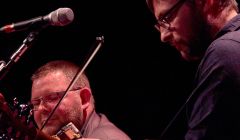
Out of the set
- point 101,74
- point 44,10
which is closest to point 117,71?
point 101,74

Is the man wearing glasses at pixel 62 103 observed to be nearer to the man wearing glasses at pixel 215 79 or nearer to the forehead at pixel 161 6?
the forehead at pixel 161 6

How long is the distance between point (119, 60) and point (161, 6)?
104 inches

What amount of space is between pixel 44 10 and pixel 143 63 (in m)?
1.15

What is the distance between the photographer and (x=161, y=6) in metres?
1.70

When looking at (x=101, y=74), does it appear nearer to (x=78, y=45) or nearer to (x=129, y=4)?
(x=78, y=45)

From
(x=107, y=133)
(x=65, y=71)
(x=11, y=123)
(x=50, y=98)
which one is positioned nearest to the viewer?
(x=11, y=123)

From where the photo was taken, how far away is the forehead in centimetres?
164

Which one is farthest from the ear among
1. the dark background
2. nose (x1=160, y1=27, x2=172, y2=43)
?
nose (x1=160, y1=27, x2=172, y2=43)

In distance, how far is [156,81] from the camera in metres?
4.21

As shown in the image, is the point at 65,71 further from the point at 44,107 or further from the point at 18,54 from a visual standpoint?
the point at 18,54

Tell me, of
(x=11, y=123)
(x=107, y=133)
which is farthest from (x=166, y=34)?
(x=107, y=133)

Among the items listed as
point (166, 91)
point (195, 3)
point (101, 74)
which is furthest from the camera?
point (101, 74)

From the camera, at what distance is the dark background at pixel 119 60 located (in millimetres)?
4180

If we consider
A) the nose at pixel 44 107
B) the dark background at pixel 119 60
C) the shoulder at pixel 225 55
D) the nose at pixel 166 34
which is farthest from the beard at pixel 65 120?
the shoulder at pixel 225 55
